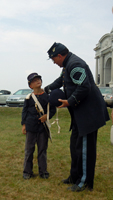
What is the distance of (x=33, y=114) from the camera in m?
3.87

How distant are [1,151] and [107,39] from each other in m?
38.3

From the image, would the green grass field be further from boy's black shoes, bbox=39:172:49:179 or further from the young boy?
the young boy

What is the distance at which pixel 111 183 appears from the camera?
12.2 ft

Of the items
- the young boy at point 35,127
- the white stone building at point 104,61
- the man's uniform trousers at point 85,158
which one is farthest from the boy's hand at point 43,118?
the white stone building at point 104,61

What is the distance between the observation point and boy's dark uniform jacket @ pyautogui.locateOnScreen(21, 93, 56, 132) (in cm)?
382

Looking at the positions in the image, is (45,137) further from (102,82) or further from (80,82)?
(102,82)

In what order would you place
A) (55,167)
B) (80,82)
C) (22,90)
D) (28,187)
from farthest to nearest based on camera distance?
(22,90), (55,167), (28,187), (80,82)

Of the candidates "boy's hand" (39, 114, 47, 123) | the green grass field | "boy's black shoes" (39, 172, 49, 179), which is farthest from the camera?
"boy's black shoes" (39, 172, 49, 179)

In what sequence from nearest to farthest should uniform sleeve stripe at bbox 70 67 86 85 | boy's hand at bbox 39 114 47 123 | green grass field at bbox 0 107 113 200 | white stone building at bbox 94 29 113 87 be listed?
uniform sleeve stripe at bbox 70 67 86 85 < green grass field at bbox 0 107 113 200 < boy's hand at bbox 39 114 47 123 < white stone building at bbox 94 29 113 87

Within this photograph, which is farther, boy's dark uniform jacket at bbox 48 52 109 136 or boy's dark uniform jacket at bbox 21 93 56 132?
boy's dark uniform jacket at bbox 21 93 56 132

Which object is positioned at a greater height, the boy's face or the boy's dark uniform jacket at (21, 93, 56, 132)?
the boy's face

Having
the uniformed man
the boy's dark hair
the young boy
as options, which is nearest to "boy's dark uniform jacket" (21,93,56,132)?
the young boy

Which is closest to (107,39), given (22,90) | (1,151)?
(22,90)

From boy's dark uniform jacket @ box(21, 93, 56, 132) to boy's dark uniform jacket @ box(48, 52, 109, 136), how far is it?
26.8 inches
